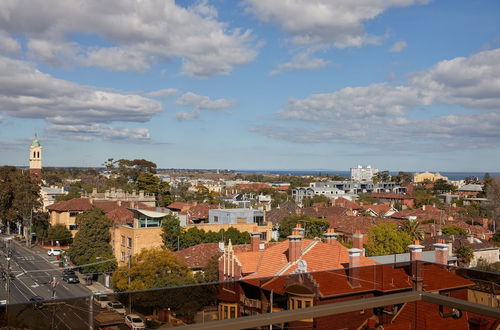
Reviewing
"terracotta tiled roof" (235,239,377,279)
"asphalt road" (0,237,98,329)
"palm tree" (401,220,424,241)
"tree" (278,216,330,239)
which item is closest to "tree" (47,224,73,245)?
"asphalt road" (0,237,98,329)

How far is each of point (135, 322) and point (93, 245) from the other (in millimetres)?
28244

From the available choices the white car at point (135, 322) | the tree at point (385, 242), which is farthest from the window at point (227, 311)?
the tree at point (385, 242)

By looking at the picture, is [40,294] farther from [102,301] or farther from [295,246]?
[102,301]

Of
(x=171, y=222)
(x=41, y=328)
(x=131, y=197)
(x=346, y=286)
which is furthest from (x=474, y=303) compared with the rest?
(x=131, y=197)

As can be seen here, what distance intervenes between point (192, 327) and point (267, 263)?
1227 cm

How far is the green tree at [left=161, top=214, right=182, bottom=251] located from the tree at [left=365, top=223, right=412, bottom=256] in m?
10.4

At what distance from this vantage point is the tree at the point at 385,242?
25.0m

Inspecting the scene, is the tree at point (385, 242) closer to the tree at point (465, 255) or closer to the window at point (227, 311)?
the tree at point (465, 255)

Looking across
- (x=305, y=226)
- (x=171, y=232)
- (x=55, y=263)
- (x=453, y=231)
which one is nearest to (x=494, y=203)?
(x=453, y=231)

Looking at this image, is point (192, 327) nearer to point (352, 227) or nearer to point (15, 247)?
point (352, 227)

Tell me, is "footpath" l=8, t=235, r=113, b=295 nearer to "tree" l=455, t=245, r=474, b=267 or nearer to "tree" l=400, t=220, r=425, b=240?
"tree" l=455, t=245, r=474, b=267

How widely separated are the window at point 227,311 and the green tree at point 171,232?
80.4ft

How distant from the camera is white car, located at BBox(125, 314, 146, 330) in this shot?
2.69 meters

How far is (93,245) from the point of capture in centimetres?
2925
